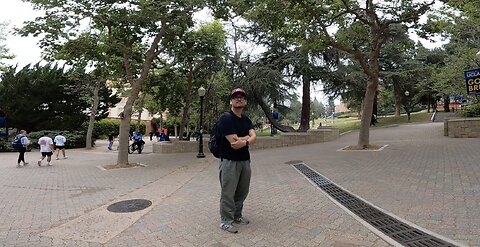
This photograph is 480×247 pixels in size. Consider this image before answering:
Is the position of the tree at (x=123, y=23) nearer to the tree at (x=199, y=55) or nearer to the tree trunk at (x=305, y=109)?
the tree at (x=199, y=55)

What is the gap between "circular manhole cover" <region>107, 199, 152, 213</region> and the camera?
18.1ft

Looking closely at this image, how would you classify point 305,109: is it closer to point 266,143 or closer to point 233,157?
point 266,143

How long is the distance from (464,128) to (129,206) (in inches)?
625

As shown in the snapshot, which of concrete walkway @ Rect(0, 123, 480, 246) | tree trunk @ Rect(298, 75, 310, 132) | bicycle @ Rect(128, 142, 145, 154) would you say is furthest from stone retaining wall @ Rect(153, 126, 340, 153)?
concrete walkway @ Rect(0, 123, 480, 246)

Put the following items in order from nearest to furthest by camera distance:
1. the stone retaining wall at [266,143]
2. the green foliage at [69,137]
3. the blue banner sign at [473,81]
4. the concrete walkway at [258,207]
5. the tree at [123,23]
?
the concrete walkway at [258,207], the blue banner sign at [473,81], the tree at [123,23], the stone retaining wall at [266,143], the green foliage at [69,137]

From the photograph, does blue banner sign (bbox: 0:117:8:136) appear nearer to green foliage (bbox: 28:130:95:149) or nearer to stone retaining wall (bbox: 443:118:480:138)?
green foliage (bbox: 28:130:95:149)

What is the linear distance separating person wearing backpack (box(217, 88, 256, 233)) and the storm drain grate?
1.85m

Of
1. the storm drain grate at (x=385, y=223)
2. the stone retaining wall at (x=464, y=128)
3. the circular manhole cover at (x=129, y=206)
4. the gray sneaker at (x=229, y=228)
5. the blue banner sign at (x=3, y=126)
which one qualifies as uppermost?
the blue banner sign at (x=3, y=126)

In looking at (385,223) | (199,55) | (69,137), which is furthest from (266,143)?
(69,137)

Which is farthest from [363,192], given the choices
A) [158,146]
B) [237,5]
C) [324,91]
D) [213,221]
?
[324,91]

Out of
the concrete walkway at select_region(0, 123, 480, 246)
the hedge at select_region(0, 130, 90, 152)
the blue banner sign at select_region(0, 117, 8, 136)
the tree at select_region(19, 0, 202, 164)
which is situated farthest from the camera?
the blue banner sign at select_region(0, 117, 8, 136)

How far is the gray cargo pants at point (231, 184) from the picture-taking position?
156 inches

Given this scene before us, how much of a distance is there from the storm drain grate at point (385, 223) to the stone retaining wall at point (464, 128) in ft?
40.0

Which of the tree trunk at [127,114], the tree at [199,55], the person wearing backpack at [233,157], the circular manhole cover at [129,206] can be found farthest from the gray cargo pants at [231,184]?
the tree at [199,55]
